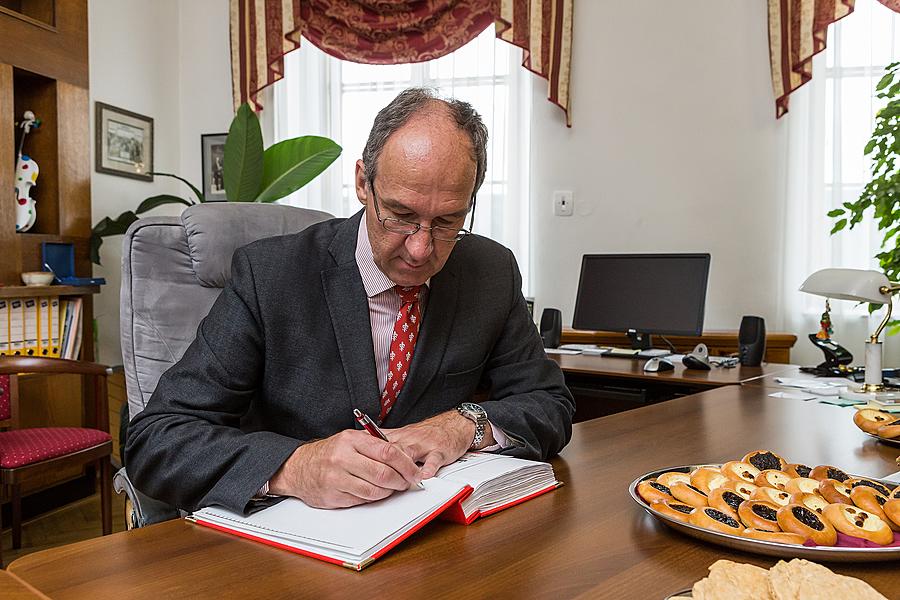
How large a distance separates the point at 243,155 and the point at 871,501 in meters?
3.37

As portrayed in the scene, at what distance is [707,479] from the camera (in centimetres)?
98

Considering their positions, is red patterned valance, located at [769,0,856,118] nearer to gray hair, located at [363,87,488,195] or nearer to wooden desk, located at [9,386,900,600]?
gray hair, located at [363,87,488,195]

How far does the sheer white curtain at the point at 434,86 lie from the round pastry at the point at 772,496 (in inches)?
125

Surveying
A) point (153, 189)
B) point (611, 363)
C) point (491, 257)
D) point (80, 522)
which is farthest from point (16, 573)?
point (153, 189)

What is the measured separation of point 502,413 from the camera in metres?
1.30

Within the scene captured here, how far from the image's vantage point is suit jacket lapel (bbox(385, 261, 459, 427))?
140cm

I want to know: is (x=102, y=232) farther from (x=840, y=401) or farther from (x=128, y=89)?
(x=840, y=401)

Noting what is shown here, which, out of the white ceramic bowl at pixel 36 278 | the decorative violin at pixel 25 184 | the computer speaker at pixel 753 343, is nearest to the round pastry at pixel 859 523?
the computer speaker at pixel 753 343

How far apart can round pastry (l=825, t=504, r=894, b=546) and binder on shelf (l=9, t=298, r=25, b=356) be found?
330 centimetres

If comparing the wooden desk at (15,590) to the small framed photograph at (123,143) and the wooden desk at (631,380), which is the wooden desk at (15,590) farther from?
the small framed photograph at (123,143)

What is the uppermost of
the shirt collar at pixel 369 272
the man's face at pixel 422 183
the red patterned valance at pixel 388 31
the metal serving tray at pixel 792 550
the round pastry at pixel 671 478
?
the red patterned valance at pixel 388 31

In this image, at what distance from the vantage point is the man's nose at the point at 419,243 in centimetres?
126

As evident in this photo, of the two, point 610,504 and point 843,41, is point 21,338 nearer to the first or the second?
point 610,504

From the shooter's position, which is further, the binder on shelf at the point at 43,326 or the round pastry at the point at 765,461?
the binder on shelf at the point at 43,326
